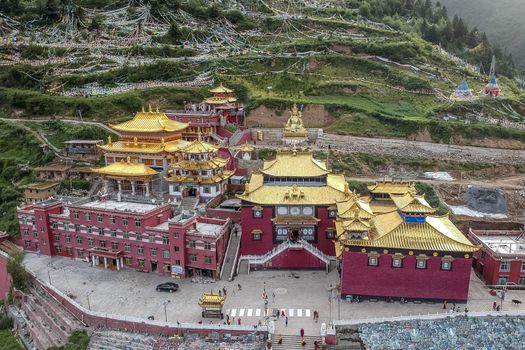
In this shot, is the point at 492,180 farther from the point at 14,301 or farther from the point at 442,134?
the point at 14,301

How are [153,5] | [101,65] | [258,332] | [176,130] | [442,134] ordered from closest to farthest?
[258,332] → [176,130] → [442,134] → [101,65] → [153,5]

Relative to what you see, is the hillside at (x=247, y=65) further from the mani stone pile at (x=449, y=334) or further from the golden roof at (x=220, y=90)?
the mani stone pile at (x=449, y=334)

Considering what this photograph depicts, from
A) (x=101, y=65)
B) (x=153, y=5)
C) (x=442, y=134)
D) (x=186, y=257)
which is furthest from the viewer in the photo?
(x=153, y=5)

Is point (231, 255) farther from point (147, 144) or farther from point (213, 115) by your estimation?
point (213, 115)

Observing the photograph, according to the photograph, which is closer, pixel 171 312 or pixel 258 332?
pixel 258 332

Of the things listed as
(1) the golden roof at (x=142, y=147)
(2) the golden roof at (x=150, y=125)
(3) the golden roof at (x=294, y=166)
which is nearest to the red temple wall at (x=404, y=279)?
(3) the golden roof at (x=294, y=166)

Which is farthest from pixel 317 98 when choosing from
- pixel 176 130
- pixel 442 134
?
pixel 176 130

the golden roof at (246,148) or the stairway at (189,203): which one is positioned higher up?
the golden roof at (246,148)
